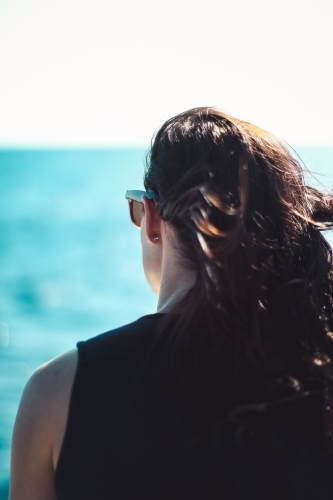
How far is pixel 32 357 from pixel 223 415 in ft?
14.4

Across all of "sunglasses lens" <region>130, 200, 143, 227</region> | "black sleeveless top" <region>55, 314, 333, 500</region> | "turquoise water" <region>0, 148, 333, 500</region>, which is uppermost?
"sunglasses lens" <region>130, 200, 143, 227</region>

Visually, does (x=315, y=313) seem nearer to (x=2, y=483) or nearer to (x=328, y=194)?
(x=328, y=194)

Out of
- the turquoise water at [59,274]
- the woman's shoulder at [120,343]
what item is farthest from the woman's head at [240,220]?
the turquoise water at [59,274]

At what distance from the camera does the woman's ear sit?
1.34m

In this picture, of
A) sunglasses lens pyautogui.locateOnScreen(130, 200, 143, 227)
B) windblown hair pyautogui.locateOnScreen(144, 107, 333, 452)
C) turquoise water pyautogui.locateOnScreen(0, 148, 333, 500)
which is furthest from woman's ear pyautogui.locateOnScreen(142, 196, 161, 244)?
turquoise water pyautogui.locateOnScreen(0, 148, 333, 500)

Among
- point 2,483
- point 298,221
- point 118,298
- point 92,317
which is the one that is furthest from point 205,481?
point 118,298

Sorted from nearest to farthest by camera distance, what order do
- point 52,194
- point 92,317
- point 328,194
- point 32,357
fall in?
point 328,194, point 32,357, point 92,317, point 52,194

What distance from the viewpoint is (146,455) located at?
0.91 m

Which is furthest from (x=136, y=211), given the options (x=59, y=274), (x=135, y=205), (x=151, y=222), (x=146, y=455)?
(x=59, y=274)

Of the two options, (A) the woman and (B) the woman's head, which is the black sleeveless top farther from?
(B) the woman's head

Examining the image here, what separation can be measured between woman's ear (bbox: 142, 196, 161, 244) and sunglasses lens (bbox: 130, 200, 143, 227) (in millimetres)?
197

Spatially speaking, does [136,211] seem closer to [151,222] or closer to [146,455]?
[151,222]

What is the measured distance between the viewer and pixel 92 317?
676cm

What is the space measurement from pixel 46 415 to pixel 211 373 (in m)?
0.26
